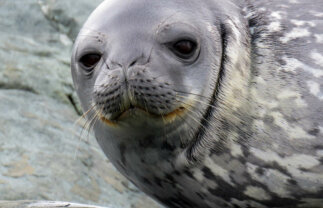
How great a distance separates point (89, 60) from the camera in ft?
8.54

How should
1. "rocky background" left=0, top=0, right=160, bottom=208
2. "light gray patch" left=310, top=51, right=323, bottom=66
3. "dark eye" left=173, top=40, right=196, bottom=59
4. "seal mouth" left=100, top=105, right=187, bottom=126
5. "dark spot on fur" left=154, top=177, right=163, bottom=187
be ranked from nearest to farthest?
"seal mouth" left=100, top=105, right=187, bottom=126 < "dark eye" left=173, top=40, right=196, bottom=59 < "light gray patch" left=310, top=51, right=323, bottom=66 < "dark spot on fur" left=154, top=177, right=163, bottom=187 < "rocky background" left=0, top=0, right=160, bottom=208

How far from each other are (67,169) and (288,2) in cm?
222

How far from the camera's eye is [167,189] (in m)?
2.69

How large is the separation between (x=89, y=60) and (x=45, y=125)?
7.63ft

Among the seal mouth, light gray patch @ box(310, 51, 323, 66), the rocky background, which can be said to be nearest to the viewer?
the seal mouth

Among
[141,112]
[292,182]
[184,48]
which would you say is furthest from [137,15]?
[292,182]

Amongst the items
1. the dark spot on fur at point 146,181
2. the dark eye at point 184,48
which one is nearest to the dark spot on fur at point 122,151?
the dark spot on fur at point 146,181

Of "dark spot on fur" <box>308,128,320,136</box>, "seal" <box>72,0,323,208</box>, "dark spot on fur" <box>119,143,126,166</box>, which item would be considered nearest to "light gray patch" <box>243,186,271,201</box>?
"seal" <box>72,0,323,208</box>

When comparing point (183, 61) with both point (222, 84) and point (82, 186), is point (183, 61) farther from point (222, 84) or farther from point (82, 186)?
point (82, 186)

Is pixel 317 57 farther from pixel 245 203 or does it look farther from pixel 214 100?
pixel 245 203

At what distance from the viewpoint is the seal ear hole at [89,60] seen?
2.56 m

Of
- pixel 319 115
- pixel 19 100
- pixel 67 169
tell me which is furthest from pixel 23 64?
pixel 319 115

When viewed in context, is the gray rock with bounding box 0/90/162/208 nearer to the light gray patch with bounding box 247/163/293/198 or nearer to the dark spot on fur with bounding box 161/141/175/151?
the dark spot on fur with bounding box 161/141/175/151

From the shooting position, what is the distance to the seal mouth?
2316 mm
